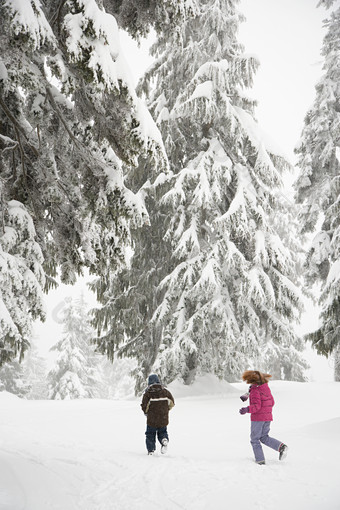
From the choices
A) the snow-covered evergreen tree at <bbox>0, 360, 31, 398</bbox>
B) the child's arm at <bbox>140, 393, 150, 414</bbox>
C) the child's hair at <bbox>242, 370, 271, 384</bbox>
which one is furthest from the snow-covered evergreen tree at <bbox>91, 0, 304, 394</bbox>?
the snow-covered evergreen tree at <bbox>0, 360, 31, 398</bbox>

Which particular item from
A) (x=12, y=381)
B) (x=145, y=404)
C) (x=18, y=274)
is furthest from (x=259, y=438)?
(x=12, y=381)

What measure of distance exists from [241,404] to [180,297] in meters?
3.32

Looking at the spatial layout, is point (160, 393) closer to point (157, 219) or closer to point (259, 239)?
point (259, 239)

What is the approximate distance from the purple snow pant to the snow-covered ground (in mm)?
174

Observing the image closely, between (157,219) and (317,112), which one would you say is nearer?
(157,219)

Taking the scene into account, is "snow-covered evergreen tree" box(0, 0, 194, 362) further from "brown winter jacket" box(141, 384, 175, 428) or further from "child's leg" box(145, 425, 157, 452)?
"child's leg" box(145, 425, 157, 452)

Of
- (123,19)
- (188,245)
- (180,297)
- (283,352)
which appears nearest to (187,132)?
(188,245)

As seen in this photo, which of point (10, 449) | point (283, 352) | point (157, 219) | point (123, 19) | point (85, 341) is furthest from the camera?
point (85, 341)

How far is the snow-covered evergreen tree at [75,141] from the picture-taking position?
164 inches

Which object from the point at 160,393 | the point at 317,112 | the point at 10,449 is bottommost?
the point at 10,449

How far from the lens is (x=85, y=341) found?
30.2 meters

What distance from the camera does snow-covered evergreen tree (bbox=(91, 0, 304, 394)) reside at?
35.2 ft

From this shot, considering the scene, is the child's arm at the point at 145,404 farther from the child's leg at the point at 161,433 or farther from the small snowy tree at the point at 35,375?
the small snowy tree at the point at 35,375

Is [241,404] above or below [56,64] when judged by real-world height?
below
